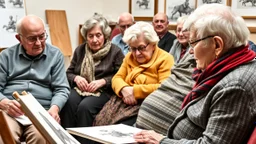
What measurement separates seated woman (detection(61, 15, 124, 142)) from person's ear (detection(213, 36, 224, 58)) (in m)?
1.33

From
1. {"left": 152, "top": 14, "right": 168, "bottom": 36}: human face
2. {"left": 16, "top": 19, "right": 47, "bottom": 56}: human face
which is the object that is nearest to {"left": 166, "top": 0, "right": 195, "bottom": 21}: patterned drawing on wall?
{"left": 152, "top": 14, "right": 168, "bottom": 36}: human face

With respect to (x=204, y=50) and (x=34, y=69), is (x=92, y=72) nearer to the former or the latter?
(x=34, y=69)

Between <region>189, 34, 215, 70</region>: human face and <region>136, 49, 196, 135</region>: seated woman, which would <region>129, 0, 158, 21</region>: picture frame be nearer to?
<region>136, 49, 196, 135</region>: seated woman

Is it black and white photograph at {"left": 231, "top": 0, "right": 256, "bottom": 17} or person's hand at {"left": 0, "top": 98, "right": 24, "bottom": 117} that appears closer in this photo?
person's hand at {"left": 0, "top": 98, "right": 24, "bottom": 117}

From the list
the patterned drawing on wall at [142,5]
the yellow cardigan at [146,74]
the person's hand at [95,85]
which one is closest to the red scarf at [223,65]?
the yellow cardigan at [146,74]

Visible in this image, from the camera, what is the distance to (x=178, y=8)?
3998mm

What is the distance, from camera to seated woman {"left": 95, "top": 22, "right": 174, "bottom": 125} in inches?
87.0

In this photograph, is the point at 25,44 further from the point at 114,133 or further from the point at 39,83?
the point at 114,133

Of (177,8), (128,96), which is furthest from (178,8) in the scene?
(128,96)

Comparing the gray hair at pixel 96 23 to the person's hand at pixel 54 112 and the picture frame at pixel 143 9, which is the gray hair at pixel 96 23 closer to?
the person's hand at pixel 54 112

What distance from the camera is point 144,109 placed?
1.95m

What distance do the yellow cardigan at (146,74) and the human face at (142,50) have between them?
3 cm

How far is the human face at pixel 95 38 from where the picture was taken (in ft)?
8.78

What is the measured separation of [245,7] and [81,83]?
1975mm
